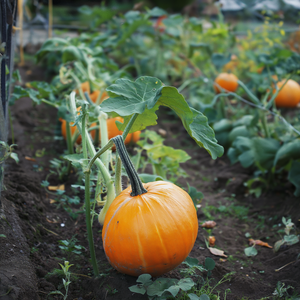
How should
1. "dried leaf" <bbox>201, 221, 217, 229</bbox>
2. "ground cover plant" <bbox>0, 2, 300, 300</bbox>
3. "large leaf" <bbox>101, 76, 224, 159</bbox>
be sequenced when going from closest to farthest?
"large leaf" <bbox>101, 76, 224, 159</bbox> → "ground cover plant" <bbox>0, 2, 300, 300</bbox> → "dried leaf" <bbox>201, 221, 217, 229</bbox>

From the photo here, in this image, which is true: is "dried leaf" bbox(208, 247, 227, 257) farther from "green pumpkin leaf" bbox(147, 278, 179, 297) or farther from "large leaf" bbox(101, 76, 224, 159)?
"large leaf" bbox(101, 76, 224, 159)

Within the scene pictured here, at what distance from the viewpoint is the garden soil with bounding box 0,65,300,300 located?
58.8 inches

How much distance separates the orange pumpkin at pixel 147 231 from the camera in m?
1.41

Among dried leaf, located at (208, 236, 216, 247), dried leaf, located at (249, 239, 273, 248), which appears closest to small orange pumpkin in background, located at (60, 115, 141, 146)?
dried leaf, located at (208, 236, 216, 247)

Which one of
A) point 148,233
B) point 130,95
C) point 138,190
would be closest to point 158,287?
point 148,233

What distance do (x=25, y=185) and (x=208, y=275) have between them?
134 centimetres

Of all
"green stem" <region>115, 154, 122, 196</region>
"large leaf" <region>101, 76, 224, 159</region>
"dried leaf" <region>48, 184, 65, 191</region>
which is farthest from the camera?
"dried leaf" <region>48, 184, 65, 191</region>

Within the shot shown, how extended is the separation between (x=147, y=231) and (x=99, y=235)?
0.63 meters

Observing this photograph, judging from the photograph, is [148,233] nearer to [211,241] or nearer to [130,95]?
[130,95]

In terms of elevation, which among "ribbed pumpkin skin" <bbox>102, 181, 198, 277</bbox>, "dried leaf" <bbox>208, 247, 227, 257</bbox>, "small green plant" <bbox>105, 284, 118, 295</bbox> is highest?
"ribbed pumpkin skin" <bbox>102, 181, 198, 277</bbox>

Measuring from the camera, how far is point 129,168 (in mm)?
1412

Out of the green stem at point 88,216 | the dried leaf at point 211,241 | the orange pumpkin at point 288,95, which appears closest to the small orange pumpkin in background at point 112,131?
the green stem at point 88,216

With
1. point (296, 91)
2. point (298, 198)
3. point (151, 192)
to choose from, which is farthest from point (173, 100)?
point (296, 91)

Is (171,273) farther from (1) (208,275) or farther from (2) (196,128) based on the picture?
(2) (196,128)
